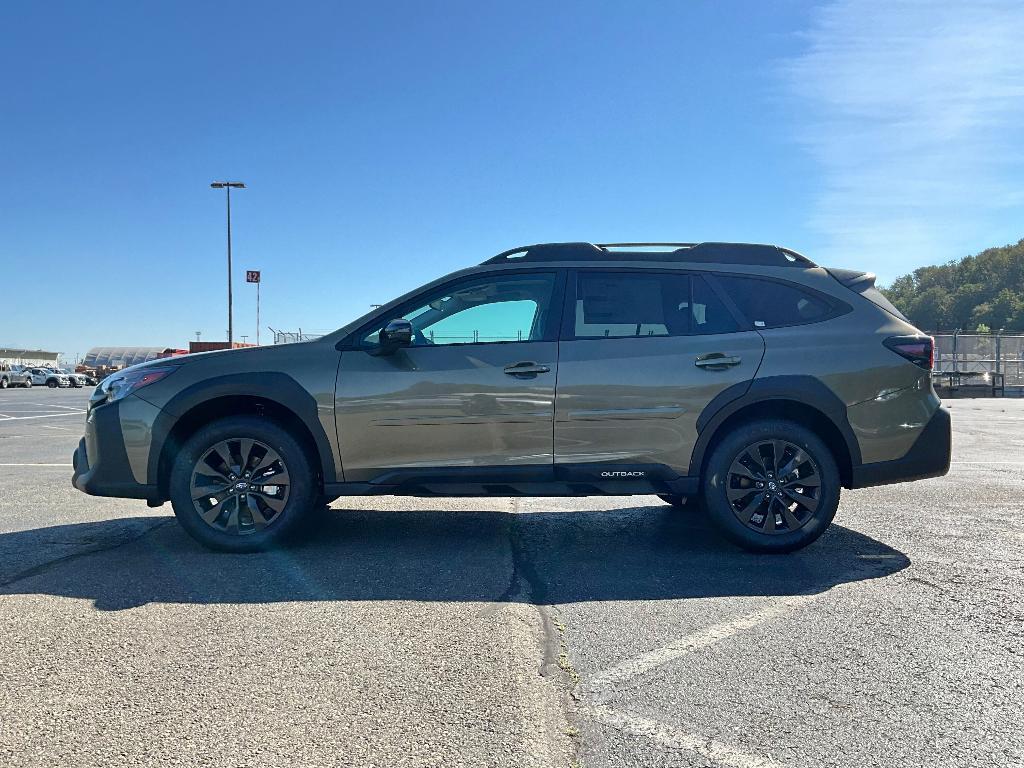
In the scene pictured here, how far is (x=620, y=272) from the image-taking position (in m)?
4.89

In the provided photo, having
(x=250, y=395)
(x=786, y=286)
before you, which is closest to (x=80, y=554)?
(x=250, y=395)

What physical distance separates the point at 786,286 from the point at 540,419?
182 cm

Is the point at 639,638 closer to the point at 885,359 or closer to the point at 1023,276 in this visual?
the point at 885,359

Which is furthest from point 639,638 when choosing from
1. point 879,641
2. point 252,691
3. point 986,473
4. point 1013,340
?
point 1013,340

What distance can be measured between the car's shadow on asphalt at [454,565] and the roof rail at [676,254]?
1840mm

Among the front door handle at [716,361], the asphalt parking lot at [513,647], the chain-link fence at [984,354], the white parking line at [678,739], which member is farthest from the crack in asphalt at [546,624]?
the chain-link fence at [984,354]

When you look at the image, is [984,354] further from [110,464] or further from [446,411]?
[110,464]

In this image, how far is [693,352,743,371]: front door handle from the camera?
4.64m

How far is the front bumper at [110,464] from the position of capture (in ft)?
15.1

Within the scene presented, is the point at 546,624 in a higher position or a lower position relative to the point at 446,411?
lower

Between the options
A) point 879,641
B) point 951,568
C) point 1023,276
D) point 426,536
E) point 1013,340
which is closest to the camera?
point 879,641

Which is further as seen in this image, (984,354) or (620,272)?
(984,354)

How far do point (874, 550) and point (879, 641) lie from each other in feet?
5.71

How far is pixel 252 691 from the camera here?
262 cm
